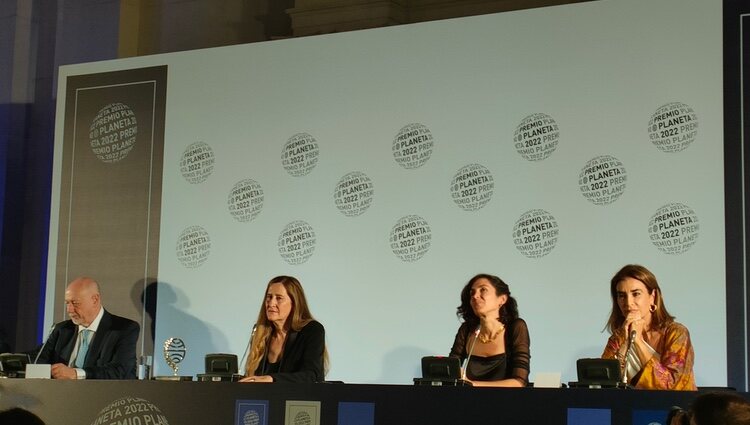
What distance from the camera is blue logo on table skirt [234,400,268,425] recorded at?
3.70 meters

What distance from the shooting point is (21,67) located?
7.20 metres

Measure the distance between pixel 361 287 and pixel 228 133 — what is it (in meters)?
1.24

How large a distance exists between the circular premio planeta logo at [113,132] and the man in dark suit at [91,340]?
156cm

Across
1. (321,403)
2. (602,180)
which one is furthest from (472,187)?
A: (321,403)

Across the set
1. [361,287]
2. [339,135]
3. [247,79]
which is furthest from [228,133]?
[361,287]

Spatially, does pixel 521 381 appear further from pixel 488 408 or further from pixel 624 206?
pixel 624 206

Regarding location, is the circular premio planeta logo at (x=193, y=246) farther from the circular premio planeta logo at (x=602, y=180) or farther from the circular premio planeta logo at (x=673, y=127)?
the circular premio planeta logo at (x=673, y=127)

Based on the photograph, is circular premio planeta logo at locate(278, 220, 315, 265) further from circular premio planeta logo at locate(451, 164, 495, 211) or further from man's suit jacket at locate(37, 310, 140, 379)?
man's suit jacket at locate(37, 310, 140, 379)

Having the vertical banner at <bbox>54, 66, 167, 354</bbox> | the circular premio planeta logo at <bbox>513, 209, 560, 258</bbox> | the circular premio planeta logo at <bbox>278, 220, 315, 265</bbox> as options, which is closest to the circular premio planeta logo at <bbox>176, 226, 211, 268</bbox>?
the vertical banner at <bbox>54, 66, 167, 354</bbox>

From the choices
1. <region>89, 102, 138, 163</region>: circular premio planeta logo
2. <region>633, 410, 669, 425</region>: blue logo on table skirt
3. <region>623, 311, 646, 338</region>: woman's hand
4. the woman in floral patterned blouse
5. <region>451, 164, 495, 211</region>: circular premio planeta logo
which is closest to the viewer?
<region>633, 410, 669, 425</region>: blue logo on table skirt

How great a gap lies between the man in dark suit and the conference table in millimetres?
616

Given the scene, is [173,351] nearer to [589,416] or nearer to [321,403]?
[321,403]

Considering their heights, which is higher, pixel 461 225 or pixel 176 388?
pixel 461 225

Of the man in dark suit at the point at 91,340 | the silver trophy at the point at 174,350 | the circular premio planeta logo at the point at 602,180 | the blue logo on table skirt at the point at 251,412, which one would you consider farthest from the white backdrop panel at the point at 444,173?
the blue logo on table skirt at the point at 251,412
